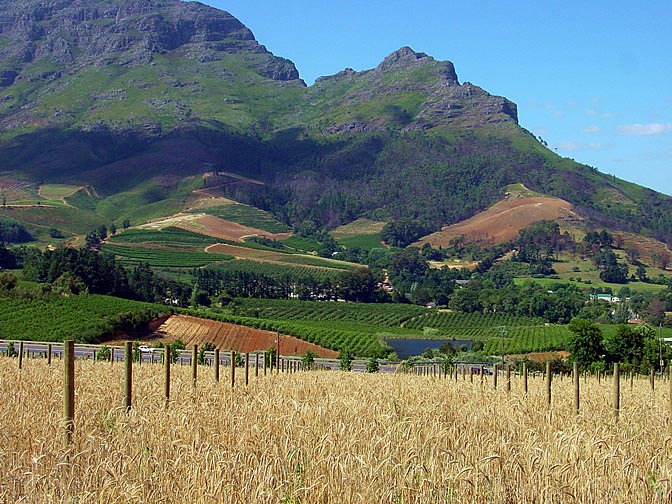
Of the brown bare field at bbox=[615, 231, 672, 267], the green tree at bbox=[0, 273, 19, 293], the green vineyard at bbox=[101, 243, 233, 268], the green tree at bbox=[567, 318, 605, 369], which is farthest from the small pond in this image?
the brown bare field at bbox=[615, 231, 672, 267]

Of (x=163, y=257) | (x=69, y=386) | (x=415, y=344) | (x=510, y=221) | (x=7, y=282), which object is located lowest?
(x=415, y=344)

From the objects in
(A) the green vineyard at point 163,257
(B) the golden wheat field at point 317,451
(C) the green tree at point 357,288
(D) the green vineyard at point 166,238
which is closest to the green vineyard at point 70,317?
(B) the golden wheat field at point 317,451

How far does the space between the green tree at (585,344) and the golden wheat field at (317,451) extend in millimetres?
34205

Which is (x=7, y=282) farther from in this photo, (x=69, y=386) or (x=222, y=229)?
(x=222, y=229)

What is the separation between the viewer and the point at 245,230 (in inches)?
7057

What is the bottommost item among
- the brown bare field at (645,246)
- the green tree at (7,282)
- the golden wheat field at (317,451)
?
the golden wheat field at (317,451)

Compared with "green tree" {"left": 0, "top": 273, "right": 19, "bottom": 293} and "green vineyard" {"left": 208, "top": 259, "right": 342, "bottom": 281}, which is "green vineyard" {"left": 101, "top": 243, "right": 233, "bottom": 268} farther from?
"green tree" {"left": 0, "top": 273, "right": 19, "bottom": 293}

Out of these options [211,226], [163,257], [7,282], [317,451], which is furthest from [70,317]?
[211,226]

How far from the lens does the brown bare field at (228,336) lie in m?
66.6

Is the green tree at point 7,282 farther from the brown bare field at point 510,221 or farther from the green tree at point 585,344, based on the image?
the brown bare field at point 510,221

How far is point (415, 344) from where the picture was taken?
269ft

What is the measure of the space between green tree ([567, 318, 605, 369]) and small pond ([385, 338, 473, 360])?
86.9 ft

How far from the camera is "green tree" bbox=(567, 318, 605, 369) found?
44719 millimetres

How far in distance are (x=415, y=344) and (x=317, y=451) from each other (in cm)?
7510
